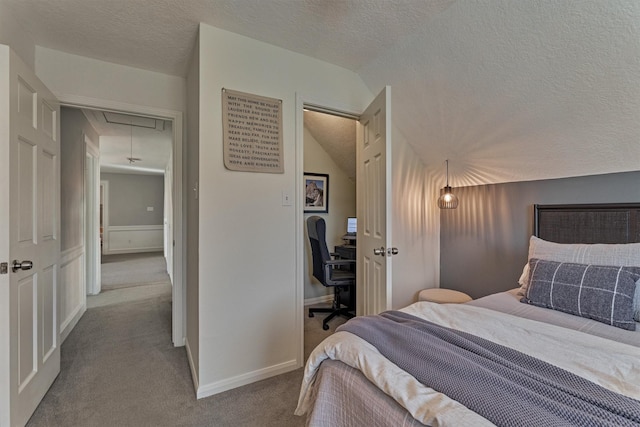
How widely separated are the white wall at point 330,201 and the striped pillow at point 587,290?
93.1 inches

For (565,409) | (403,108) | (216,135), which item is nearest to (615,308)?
(565,409)

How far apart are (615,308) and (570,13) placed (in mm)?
1428

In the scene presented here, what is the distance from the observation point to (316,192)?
3.64 metres

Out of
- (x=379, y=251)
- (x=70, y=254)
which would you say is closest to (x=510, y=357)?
(x=379, y=251)

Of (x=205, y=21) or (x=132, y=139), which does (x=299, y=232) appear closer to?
(x=205, y=21)

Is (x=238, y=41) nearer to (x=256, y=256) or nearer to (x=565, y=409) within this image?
(x=256, y=256)

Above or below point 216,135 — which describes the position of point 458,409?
below

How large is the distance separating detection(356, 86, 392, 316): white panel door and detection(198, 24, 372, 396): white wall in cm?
54

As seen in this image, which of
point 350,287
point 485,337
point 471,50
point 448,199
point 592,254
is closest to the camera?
point 485,337

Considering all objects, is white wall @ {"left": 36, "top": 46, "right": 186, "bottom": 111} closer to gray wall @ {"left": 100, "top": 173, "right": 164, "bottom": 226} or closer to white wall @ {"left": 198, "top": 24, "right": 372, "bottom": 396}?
white wall @ {"left": 198, "top": 24, "right": 372, "bottom": 396}

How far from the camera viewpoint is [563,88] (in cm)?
160

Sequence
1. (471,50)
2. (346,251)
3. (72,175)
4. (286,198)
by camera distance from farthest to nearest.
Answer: (346,251) < (72,175) < (286,198) < (471,50)

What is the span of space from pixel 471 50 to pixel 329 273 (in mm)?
2144

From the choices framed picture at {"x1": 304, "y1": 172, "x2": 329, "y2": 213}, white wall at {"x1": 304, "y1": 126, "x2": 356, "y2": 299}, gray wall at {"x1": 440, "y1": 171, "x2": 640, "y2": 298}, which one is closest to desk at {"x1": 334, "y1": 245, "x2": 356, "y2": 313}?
white wall at {"x1": 304, "y1": 126, "x2": 356, "y2": 299}
